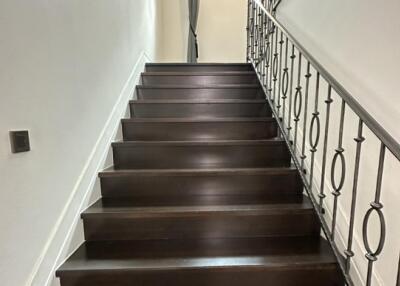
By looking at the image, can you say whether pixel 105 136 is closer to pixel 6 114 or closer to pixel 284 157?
pixel 6 114

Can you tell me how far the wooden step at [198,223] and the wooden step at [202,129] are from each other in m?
0.83

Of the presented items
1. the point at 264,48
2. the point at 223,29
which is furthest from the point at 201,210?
the point at 223,29

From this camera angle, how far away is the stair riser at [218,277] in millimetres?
1460

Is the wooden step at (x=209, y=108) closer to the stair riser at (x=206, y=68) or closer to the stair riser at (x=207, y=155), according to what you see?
the stair riser at (x=207, y=155)

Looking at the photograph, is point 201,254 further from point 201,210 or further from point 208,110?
point 208,110

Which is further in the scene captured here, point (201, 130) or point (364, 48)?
point (201, 130)

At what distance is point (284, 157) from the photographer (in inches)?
89.2

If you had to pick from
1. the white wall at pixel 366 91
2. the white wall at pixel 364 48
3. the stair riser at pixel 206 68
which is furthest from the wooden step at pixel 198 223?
the stair riser at pixel 206 68

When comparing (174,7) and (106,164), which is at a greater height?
(174,7)

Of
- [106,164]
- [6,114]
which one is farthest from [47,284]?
[106,164]

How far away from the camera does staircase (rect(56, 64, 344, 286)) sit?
1.49 metres

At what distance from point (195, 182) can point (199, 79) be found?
4.91ft

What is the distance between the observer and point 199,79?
10.6 ft

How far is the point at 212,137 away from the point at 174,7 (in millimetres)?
3393
